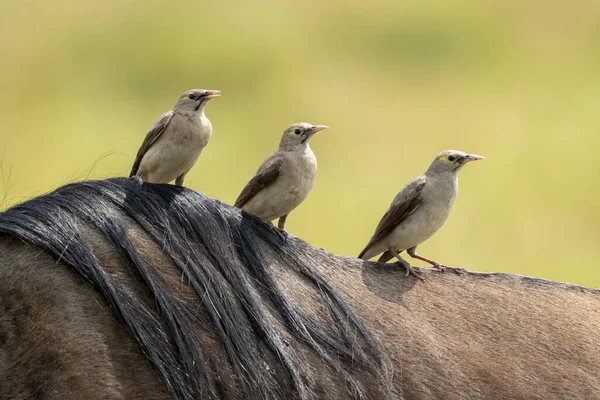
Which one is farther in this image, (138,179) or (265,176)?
(265,176)

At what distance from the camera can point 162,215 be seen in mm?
1764

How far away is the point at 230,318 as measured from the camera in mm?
1644

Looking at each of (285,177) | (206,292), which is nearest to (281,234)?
(285,177)

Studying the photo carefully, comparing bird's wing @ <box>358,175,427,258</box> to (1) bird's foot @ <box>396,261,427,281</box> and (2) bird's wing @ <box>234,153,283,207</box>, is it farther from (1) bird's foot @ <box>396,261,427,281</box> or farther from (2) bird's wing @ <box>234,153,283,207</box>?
(2) bird's wing @ <box>234,153,283,207</box>

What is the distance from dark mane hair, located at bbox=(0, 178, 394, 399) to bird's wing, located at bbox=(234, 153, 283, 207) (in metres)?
0.21

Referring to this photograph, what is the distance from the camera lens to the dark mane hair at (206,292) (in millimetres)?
1588

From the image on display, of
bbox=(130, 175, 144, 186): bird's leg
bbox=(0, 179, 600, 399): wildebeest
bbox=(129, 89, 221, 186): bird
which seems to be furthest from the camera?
bbox=(129, 89, 221, 186): bird

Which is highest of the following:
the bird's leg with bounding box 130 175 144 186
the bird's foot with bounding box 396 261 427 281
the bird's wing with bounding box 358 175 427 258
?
the bird's wing with bounding box 358 175 427 258

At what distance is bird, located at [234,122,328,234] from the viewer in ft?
6.75

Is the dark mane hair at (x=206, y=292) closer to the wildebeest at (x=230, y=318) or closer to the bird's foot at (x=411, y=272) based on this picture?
the wildebeest at (x=230, y=318)

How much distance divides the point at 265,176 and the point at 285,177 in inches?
2.0

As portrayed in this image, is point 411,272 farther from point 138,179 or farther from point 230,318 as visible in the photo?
point 138,179

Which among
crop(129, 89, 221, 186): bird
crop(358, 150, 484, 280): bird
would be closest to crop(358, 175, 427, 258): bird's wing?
crop(358, 150, 484, 280): bird

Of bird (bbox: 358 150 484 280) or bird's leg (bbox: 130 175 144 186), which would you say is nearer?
bird's leg (bbox: 130 175 144 186)
